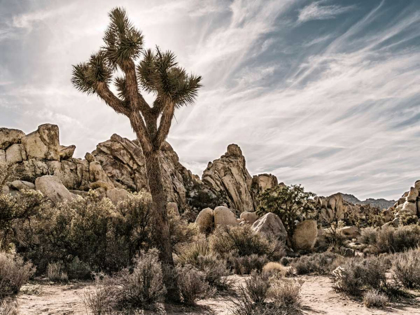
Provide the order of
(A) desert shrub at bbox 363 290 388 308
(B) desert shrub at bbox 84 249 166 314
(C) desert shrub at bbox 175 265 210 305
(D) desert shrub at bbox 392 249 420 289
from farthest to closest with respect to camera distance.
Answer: (D) desert shrub at bbox 392 249 420 289, (A) desert shrub at bbox 363 290 388 308, (C) desert shrub at bbox 175 265 210 305, (B) desert shrub at bbox 84 249 166 314

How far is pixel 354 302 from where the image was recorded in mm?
6508

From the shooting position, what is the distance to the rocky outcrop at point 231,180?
4738 cm

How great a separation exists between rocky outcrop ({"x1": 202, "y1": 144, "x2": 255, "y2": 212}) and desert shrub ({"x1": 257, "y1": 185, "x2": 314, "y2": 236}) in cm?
1985

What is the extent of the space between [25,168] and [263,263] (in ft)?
71.9

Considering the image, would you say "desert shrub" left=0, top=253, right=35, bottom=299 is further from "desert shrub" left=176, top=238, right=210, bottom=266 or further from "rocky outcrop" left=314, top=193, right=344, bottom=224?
"rocky outcrop" left=314, top=193, right=344, bottom=224

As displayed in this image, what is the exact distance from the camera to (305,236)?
21.9 meters

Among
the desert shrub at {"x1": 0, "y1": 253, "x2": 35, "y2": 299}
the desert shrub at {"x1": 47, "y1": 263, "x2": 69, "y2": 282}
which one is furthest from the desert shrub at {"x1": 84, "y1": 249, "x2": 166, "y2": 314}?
the desert shrub at {"x1": 47, "y1": 263, "x2": 69, "y2": 282}

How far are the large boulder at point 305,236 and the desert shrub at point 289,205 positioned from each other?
639 millimetres

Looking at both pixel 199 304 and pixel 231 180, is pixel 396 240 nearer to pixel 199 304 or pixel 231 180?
pixel 199 304

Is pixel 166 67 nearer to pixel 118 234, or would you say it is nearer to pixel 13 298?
pixel 118 234

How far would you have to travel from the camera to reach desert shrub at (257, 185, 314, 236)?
77.2 ft

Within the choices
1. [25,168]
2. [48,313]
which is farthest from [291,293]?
[25,168]

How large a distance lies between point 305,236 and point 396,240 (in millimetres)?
6309

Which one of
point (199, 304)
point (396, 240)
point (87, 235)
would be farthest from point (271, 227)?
point (199, 304)
